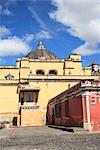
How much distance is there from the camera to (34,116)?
135 ft

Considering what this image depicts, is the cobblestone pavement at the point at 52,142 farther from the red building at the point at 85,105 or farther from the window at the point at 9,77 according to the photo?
the window at the point at 9,77

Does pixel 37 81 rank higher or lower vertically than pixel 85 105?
higher

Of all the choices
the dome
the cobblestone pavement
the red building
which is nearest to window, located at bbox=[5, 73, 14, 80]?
the dome

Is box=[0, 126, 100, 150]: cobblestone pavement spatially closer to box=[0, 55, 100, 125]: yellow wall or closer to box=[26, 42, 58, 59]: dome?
box=[0, 55, 100, 125]: yellow wall

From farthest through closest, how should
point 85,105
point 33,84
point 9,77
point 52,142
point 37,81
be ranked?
point 9,77 → point 37,81 → point 33,84 → point 85,105 → point 52,142

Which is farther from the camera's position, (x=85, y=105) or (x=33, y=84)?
(x=33, y=84)

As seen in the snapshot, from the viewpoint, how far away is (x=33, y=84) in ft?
154

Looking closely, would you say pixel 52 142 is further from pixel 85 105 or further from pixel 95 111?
pixel 95 111

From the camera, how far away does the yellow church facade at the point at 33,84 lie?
4266 cm

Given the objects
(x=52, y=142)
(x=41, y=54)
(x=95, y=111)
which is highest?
(x=41, y=54)

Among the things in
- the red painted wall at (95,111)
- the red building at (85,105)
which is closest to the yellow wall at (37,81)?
the red building at (85,105)

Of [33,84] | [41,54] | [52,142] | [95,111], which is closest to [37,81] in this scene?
[33,84]

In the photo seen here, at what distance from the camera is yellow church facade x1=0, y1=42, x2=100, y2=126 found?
1680 inches

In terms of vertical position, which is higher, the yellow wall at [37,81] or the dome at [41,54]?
the dome at [41,54]
